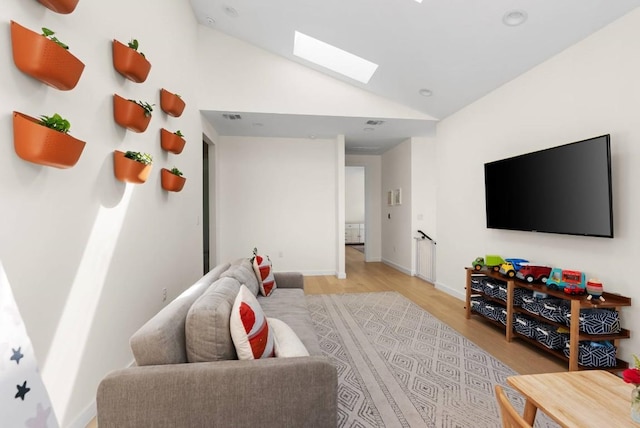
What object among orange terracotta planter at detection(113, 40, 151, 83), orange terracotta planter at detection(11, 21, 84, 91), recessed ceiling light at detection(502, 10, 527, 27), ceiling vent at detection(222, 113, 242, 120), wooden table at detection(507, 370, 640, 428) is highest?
recessed ceiling light at detection(502, 10, 527, 27)

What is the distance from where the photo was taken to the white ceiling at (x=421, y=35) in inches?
96.8

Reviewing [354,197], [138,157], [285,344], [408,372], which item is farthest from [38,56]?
[354,197]

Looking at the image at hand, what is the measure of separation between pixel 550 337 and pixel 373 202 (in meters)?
5.20

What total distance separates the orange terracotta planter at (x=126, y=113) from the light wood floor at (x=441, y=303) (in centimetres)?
324

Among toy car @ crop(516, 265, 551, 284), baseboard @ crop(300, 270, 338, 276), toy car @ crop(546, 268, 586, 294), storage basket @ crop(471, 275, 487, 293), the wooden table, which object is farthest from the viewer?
baseboard @ crop(300, 270, 338, 276)

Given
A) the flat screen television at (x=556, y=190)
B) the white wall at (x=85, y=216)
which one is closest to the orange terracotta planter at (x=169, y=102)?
the white wall at (x=85, y=216)

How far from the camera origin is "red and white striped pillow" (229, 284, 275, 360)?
1.34 meters

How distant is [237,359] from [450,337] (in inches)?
91.8

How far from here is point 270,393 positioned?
1234 mm

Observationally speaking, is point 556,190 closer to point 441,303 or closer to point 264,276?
Result: point 441,303

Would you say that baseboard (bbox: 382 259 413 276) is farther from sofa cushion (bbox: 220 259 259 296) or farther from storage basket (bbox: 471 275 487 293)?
sofa cushion (bbox: 220 259 259 296)

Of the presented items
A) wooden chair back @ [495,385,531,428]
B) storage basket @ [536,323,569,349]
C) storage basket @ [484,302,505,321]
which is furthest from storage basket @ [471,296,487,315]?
wooden chair back @ [495,385,531,428]

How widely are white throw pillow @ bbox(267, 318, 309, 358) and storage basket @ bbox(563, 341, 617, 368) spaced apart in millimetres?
2116

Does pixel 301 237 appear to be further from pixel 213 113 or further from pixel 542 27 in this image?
pixel 542 27
